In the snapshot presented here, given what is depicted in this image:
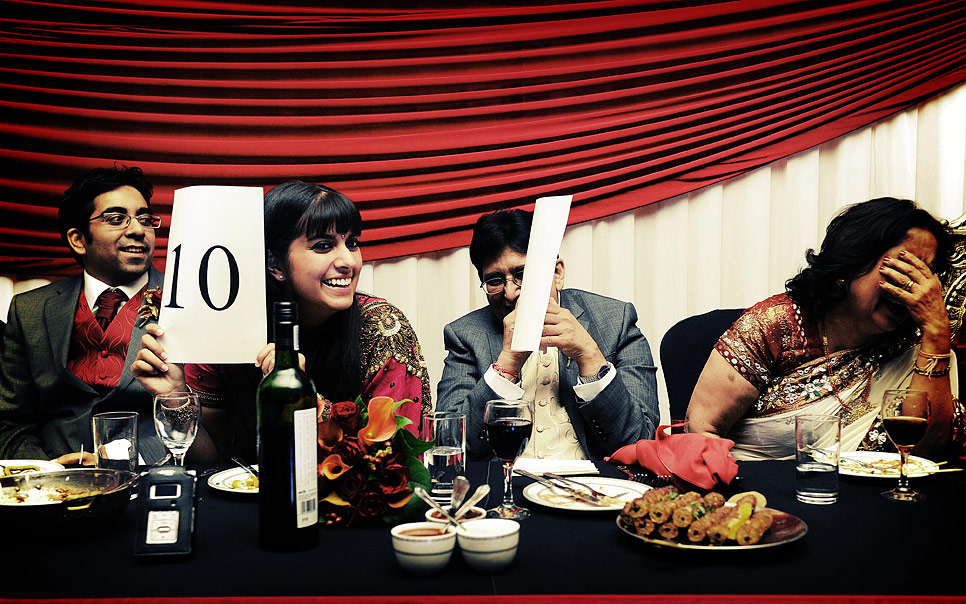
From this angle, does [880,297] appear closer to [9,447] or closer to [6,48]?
[9,447]

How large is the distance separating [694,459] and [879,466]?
0.45 m

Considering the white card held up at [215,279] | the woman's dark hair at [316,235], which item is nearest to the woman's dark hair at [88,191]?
the woman's dark hair at [316,235]

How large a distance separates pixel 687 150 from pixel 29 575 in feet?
8.26

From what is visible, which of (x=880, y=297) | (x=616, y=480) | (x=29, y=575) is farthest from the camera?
(x=880, y=297)

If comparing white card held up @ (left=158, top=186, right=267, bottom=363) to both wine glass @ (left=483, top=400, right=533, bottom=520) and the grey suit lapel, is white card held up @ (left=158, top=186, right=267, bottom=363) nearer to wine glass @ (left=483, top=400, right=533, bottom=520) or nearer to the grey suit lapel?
wine glass @ (left=483, top=400, right=533, bottom=520)

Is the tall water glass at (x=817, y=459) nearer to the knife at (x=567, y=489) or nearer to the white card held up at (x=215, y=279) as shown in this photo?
the knife at (x=567, y=489)

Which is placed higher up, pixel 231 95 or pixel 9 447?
pixel 231 95

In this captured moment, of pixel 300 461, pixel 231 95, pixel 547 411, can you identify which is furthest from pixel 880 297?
pixel 231 95

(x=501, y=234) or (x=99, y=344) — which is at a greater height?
(x=501, y=234)

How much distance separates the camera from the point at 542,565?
85cm

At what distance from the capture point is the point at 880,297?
72.2 inches

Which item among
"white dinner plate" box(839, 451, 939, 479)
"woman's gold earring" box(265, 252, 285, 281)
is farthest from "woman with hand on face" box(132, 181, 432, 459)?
"white dinner plate" box(839, 451, 939, 479)

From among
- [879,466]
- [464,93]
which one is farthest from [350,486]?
[464,93]

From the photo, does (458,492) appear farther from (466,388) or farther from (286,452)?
(466,388)
